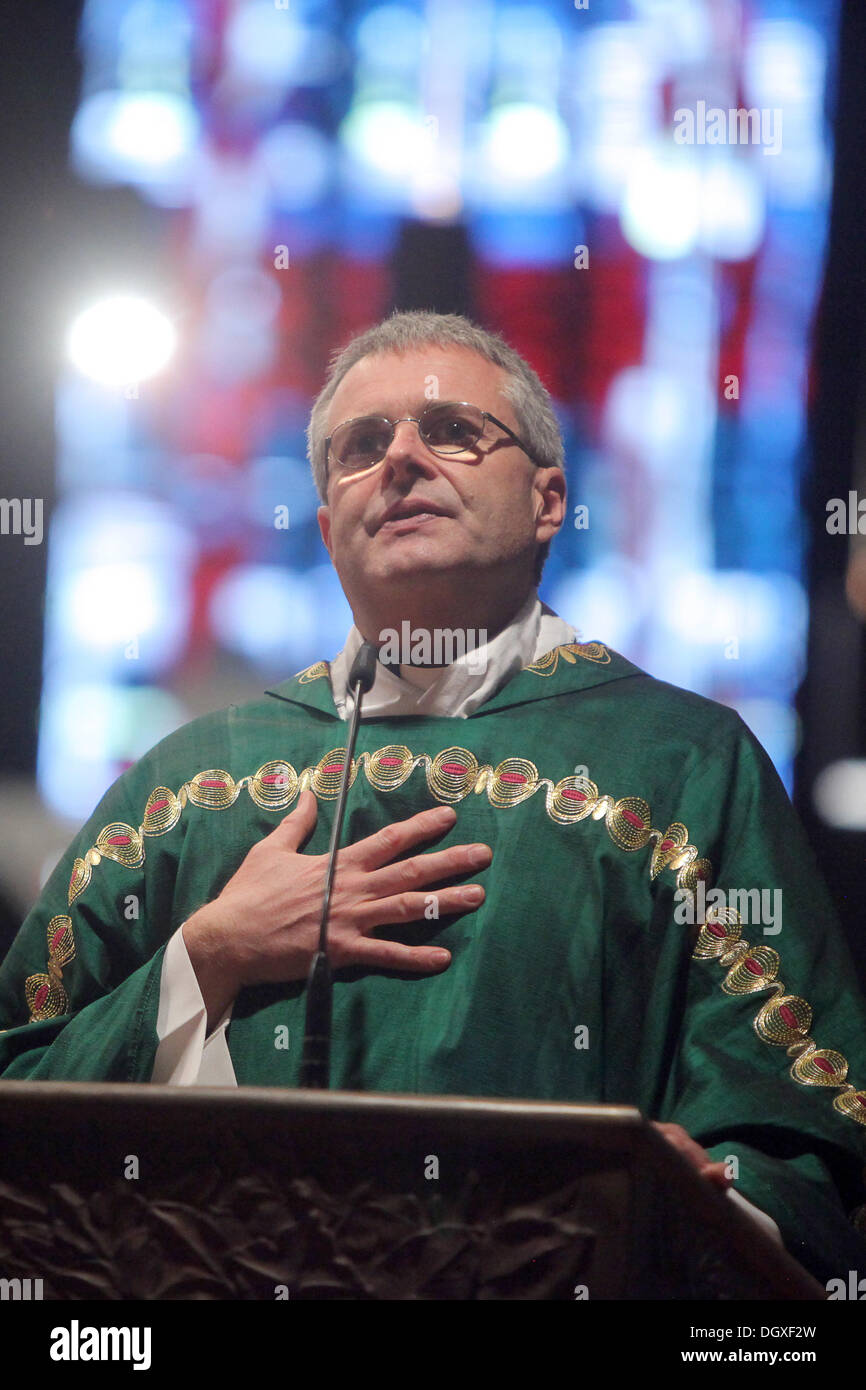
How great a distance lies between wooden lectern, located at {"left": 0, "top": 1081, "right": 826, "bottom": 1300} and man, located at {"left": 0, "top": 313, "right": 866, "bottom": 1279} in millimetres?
528

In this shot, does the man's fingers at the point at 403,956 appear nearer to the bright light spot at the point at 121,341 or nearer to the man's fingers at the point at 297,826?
the man's fingers at the point at 297,826

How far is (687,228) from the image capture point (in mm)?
4520

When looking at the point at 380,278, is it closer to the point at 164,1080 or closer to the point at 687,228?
the point at 687,228

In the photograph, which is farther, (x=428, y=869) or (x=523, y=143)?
(x=523, y=143)

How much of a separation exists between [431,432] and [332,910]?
1184mm

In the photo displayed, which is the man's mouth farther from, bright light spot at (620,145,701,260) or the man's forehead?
bright light spot at (620,145,701,260)

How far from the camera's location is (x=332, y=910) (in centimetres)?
366

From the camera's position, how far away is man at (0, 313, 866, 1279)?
3.49 metres

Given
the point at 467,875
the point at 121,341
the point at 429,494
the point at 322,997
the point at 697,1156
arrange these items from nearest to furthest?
1. the point at 697,1156
2. the point at 322,997
3. the point at 467,875
4. the point at 429,494
5. the point at 121,341

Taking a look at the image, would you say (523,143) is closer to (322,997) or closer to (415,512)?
(415,512)

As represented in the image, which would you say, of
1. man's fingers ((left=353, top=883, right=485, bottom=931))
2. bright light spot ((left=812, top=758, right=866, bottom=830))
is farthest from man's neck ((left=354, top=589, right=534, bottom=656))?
bright light spot ((left=812, top=758, right=866, bottom=830))

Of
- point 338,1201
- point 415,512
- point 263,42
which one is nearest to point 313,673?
point 415,512

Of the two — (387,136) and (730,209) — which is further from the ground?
(387,136)

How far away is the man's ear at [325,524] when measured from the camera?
13.8 feet
